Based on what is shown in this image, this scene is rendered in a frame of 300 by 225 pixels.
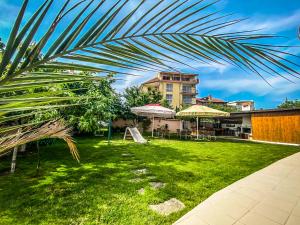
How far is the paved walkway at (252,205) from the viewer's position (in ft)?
10.3

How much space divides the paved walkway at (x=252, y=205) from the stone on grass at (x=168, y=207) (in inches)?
11.2

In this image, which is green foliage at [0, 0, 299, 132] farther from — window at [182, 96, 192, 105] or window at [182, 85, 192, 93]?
window at [182, 96, 192, 105]

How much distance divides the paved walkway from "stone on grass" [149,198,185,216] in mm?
283

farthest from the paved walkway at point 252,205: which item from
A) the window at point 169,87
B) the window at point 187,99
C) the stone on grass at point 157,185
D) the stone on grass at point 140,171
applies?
the window at point 187,99

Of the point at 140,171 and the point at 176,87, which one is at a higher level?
the point at 176,87

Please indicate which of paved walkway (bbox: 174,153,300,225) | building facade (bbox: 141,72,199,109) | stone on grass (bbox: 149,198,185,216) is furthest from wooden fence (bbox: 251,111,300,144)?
building facade (bbox: 141,72,199,109)

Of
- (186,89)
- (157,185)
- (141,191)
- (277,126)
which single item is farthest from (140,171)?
(186,89)

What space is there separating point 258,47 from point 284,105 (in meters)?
64.4

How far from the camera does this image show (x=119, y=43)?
0.88 m

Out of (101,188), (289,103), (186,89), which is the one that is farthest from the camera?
(289,103)

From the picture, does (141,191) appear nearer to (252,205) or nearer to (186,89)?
(252,205)

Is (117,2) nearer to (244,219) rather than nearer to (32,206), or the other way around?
(244,219)

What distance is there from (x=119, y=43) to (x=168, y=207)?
→ 3.46 meters

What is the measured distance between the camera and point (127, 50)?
850 mm
